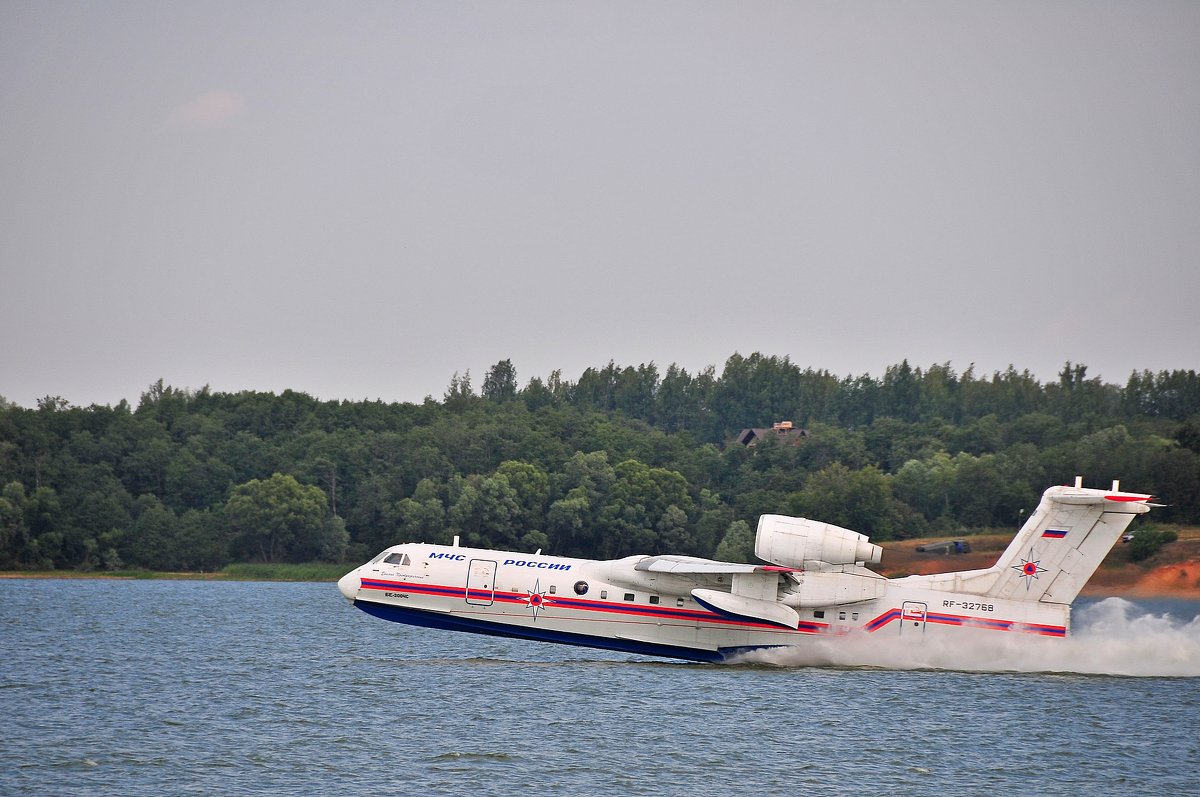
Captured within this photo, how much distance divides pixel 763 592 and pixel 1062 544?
23.9 ft

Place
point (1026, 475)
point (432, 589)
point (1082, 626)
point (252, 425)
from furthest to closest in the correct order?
point (252, 425) < point (1026, 475) < point (1082, 626) < point (432, 589)

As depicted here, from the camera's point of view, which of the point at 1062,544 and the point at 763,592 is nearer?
the point at 1062,544

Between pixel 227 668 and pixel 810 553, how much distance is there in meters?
15.5

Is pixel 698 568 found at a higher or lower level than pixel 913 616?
higher

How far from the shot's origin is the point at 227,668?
3388cm

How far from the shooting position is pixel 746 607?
3152 centimetres

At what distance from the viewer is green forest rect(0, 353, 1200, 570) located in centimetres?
9006

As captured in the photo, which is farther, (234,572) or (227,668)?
(234,572)

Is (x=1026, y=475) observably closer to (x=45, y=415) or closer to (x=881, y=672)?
(x=881, y=672)

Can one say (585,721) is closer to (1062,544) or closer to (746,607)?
(746,607)

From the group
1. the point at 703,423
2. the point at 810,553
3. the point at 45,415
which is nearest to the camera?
the point at 810,553

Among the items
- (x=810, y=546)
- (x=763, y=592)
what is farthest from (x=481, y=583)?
(x=810, y=546)

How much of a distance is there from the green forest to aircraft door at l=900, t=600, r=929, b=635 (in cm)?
5377

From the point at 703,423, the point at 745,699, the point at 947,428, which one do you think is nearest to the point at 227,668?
the point at 745,699
